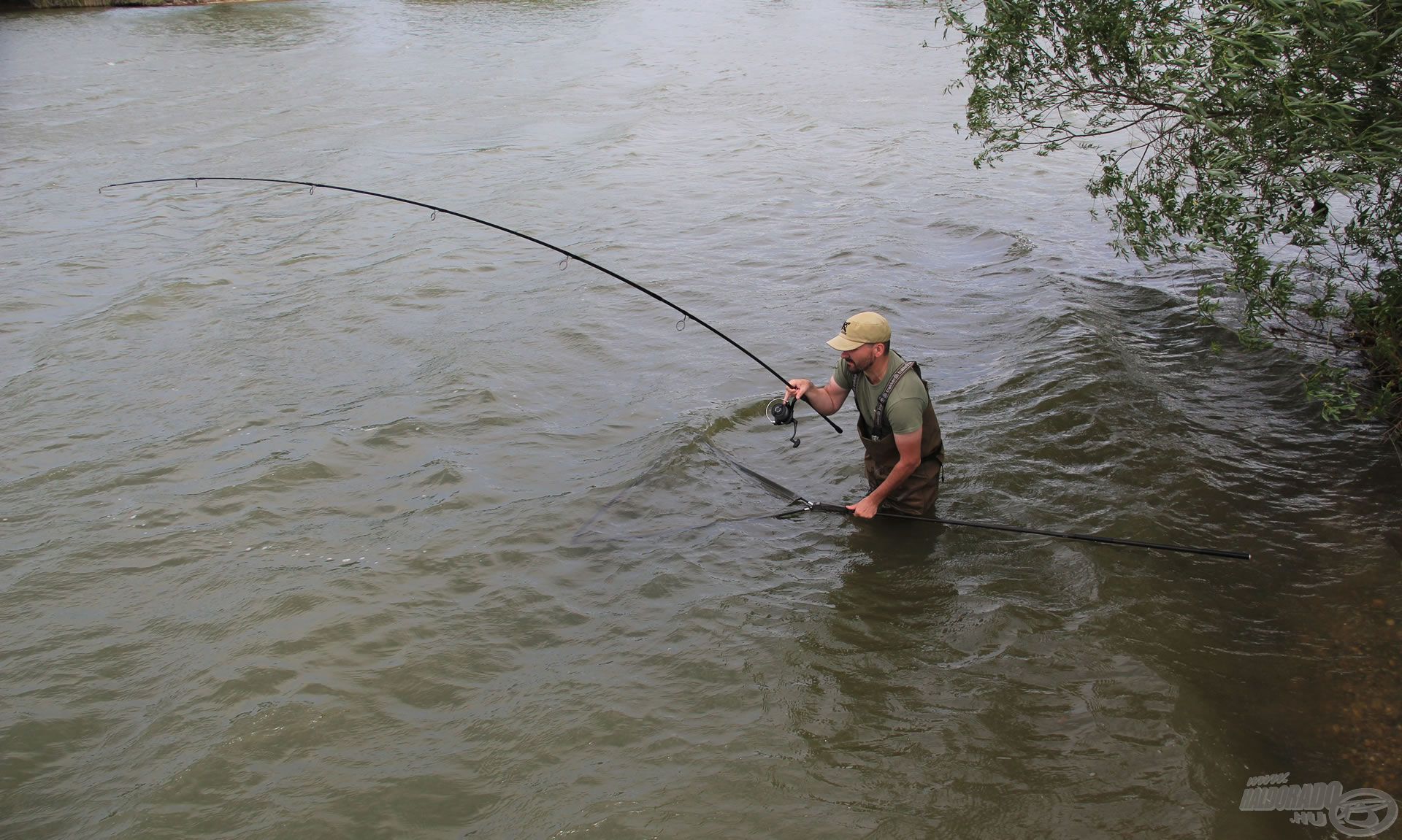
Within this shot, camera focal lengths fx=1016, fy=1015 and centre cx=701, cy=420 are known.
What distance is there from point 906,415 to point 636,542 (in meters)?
1.89

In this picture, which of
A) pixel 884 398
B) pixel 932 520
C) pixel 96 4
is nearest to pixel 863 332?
pixel 884 398

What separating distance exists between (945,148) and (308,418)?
12.1m

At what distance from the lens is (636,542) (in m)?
6.34

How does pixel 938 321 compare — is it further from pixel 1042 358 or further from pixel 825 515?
pixel 825 515

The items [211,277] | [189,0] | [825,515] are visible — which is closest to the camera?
[825,515]

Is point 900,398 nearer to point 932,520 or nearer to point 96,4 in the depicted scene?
point 932,520

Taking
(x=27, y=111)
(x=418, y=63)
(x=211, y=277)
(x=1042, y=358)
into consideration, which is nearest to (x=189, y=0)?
(x=418, y=63)

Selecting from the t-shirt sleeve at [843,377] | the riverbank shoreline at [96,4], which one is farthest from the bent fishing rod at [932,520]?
the riverbank shoreline at [96,4]

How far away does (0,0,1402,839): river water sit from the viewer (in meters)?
4.49

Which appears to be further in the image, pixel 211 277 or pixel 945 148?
pixel 945 148

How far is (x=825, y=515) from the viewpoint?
6535 mm

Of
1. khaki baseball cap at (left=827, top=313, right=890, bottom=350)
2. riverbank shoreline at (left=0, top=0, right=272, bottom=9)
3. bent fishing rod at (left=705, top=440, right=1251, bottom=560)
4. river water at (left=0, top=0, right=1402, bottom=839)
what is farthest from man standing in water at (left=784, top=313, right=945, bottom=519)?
riverbank shoreline at (left=0, top=0, right=272, bottom=9)

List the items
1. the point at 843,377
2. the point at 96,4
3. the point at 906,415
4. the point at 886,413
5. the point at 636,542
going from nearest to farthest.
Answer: the point at 906,415, the point at 886,413, the point at 843,377, the point at 636,542, the point at 96,4

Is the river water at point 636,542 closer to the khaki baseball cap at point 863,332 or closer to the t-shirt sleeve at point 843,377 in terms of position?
the t-shirt sleeve at point 843,377
